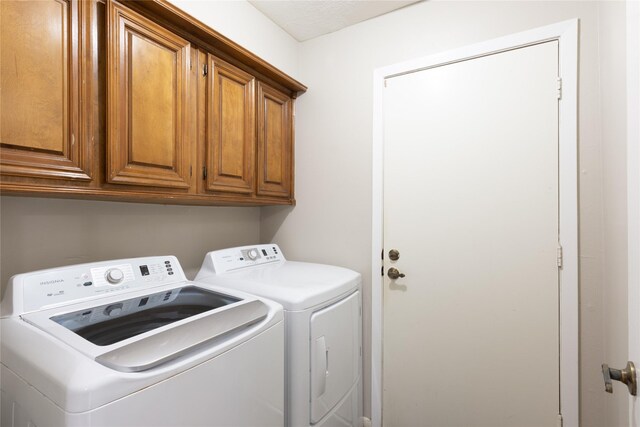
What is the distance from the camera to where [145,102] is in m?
1.21

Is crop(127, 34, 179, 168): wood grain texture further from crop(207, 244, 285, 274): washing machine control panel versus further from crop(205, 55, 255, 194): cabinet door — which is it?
crop(207, 244, 285, 274): washing machine control panel

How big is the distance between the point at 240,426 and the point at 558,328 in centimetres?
143

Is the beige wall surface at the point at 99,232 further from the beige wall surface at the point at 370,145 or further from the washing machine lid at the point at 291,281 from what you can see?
the beige wall surface at the point at 370,145

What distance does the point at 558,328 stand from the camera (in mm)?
1375

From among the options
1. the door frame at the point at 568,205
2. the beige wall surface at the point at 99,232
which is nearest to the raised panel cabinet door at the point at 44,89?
the beige wall surface at the point at 99,232

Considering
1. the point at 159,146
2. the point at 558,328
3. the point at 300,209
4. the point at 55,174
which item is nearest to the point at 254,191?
the point at 300,209

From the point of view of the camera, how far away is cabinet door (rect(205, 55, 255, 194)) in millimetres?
1507

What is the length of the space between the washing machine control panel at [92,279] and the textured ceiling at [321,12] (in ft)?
5.28

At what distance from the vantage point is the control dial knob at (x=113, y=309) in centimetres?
105

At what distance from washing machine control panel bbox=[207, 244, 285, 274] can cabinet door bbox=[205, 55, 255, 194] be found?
373mm

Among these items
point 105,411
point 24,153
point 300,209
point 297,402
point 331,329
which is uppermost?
point 24,153

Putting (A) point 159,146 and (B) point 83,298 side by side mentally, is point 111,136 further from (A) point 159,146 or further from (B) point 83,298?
(B) point 83,298

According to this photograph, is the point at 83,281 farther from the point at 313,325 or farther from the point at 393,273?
the point at 393,273

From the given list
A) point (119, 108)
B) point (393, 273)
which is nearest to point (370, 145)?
point (393, 273)
